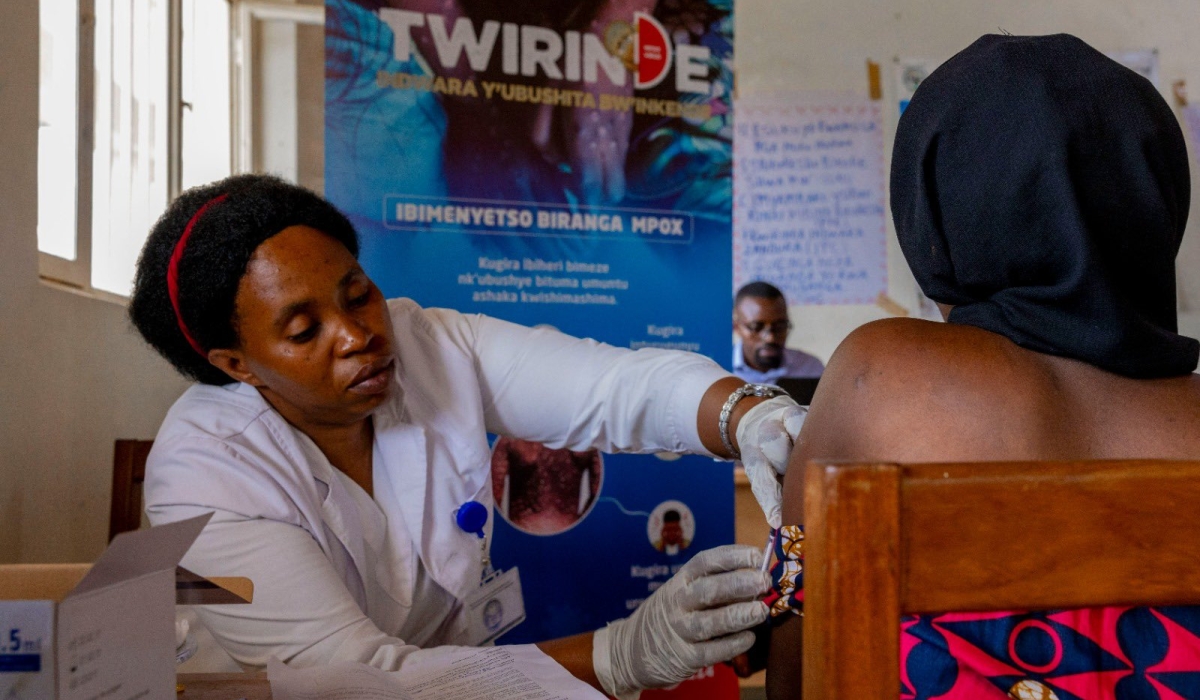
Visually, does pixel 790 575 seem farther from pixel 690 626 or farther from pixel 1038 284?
pixel 1038 284

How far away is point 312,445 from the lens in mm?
1324

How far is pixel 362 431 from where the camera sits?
4.65 feet

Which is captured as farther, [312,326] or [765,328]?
[765,328]

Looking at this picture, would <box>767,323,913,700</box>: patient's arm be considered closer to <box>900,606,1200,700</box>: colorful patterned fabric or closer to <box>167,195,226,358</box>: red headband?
<box>900,606,1200,700</box>: colorful patterned fabric

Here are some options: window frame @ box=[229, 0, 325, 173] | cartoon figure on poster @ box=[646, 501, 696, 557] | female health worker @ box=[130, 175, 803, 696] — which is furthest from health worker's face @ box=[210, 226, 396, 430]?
window frame @ box=[229, 0, 325, 173]

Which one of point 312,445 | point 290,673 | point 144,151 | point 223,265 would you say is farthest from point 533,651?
point 144,151

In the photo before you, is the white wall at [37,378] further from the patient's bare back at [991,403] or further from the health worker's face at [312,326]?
the patient's bare back at [991,403]

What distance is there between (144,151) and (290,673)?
6.31ft

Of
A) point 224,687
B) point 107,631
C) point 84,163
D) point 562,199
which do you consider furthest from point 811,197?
point 107,631

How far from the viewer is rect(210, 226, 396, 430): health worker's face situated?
1.24m

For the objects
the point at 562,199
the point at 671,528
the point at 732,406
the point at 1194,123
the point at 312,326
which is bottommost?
the point at 671,528

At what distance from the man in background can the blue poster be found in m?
1.21

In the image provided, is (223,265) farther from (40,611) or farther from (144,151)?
(144,151)

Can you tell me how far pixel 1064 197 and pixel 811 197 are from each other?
9.38 feet
